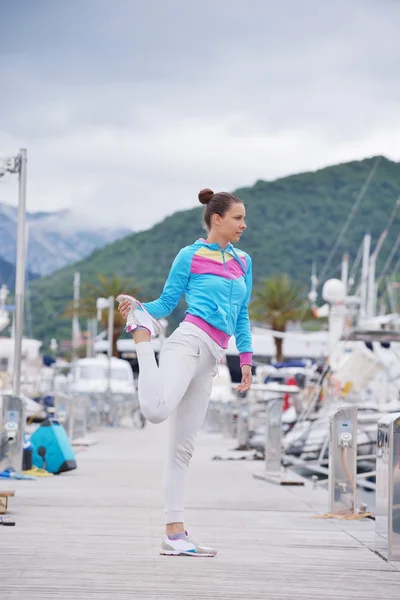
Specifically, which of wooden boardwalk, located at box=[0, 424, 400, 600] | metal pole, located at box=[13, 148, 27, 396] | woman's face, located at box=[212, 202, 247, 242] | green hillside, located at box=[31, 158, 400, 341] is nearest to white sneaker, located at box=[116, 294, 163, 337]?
woman's face, located at box=[212, 202, 247, 242]

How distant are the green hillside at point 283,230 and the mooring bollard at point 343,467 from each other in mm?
94529

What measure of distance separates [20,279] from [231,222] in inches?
324

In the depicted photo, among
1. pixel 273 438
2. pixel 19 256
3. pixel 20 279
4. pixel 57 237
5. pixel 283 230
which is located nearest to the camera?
pixel 20 279

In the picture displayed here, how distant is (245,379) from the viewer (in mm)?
7020

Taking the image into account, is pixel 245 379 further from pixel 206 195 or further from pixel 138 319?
pixel 206 195

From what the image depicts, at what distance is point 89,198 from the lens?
43.4 m

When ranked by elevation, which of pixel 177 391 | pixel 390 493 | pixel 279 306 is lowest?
pixel 390 493

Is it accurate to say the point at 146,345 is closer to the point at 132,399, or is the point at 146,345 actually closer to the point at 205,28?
the point at 205,28

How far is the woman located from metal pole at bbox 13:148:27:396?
7.55m

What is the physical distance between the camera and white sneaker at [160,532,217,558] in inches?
278

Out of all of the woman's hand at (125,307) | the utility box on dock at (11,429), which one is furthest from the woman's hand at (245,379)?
the utility box on dock at (11,429)

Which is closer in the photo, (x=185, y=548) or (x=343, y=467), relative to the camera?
(x=185, y=548)

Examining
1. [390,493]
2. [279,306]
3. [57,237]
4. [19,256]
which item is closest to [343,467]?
[390,493]

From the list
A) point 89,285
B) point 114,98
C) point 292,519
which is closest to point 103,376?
point 89,285
